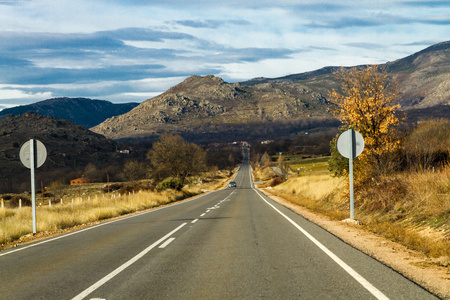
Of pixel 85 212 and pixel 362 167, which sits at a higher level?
pixel 362 167

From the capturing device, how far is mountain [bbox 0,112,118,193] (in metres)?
92.2

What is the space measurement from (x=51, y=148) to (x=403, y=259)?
12283cm

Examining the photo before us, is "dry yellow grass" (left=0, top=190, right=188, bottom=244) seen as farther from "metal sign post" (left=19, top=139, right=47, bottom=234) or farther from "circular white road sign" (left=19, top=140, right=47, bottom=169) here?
"circular white road sign" (left=19, top=140, right=47, bottom=169)

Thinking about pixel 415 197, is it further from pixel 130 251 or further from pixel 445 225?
pixel 130 251

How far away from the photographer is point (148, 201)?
29859 mm

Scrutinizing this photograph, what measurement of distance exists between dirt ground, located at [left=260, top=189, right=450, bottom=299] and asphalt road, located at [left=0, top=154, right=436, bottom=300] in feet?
0.77

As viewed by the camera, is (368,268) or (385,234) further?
(385,234)

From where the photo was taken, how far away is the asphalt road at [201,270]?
17.2 ft

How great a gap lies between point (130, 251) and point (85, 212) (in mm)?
11659

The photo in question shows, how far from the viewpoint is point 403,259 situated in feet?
23.8

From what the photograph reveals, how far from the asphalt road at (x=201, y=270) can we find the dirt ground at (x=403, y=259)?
236 millimetres

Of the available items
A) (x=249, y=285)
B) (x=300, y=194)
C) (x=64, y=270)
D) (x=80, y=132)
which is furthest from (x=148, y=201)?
(x=80, y=132)

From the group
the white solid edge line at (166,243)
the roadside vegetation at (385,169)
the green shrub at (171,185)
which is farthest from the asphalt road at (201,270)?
the green shrub at (171,185)

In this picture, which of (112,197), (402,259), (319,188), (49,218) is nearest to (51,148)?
(112,197)
